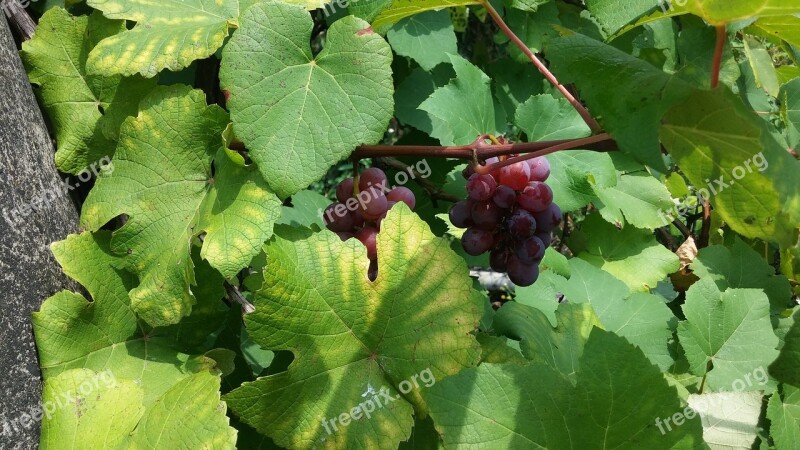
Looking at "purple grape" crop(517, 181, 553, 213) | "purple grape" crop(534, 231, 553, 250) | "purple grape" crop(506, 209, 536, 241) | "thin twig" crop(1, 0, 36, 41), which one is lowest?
"purple grape" crop(534, 231, 553, 250)

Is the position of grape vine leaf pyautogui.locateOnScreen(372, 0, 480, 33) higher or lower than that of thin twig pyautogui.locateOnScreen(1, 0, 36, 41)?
higher

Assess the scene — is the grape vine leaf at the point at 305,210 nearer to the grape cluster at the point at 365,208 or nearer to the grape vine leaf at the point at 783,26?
the grape cluster at the point at 365,208

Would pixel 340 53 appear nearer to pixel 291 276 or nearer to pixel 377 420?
pixel 291 276

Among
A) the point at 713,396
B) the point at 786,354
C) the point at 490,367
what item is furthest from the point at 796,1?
the point at 786,354

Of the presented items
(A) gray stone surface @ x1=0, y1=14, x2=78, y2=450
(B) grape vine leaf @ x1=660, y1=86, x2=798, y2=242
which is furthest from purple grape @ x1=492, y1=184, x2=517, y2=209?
(A) gray stone surface @ x1=0, y1=14, x2=78, y2=450

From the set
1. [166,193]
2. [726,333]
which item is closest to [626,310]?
A: [726,333]

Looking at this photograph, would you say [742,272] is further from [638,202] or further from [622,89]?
[622,89]

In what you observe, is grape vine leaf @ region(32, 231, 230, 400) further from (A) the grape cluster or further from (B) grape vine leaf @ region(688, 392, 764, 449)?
(B) grape vine leaf @ region(688, 392, 764, 449)
